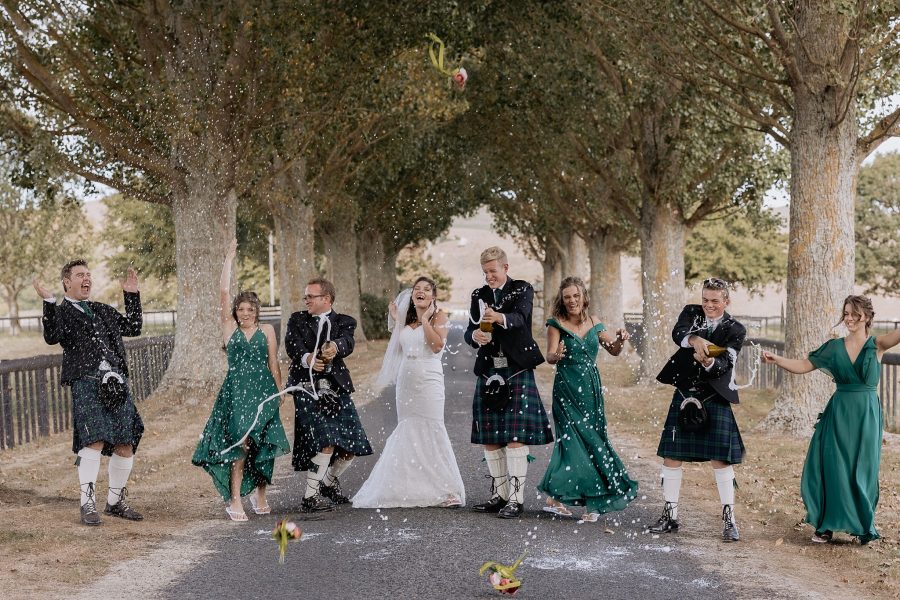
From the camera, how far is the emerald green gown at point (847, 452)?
8156 millimetres

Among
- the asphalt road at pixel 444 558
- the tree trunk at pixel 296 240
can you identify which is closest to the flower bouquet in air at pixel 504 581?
the asphalt road at pixel 444 558

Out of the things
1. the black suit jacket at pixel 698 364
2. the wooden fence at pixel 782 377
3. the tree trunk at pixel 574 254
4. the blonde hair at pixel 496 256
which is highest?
the tree trunk at pixel 574 254

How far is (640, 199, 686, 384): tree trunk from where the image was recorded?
23.7m

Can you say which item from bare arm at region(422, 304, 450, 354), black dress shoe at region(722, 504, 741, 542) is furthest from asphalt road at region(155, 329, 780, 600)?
bare arm at region(422, 304, 450, 354)

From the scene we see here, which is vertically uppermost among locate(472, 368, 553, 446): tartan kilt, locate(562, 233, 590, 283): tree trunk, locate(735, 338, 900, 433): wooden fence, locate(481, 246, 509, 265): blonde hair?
locate(562, 233, 590, 283): tree trunk

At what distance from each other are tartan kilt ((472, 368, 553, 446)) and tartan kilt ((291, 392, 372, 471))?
1.10m

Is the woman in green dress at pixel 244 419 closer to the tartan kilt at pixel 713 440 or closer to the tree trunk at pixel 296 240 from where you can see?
the tartan kilt at pixel 713 440

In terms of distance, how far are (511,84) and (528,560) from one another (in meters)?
20.0

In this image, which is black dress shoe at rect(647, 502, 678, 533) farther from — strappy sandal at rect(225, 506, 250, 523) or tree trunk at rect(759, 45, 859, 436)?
tree trunk at rect(759, 45, 859, 436)

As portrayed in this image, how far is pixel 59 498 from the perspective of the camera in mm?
10672

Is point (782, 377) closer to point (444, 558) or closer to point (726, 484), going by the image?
point (726, 484)

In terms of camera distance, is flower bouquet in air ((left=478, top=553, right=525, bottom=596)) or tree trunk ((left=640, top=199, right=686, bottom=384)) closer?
flower bouquet in air ((left=478, top=553, right=525, bottom=596))

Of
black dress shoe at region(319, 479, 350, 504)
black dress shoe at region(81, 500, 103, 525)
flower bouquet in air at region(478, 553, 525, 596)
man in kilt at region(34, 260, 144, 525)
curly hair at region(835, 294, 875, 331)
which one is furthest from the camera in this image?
black dress shoe at region(319, 479, 350, 504)

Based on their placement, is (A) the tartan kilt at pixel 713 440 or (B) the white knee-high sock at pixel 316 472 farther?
(B) the white knee-high sock at pixel 316 472
